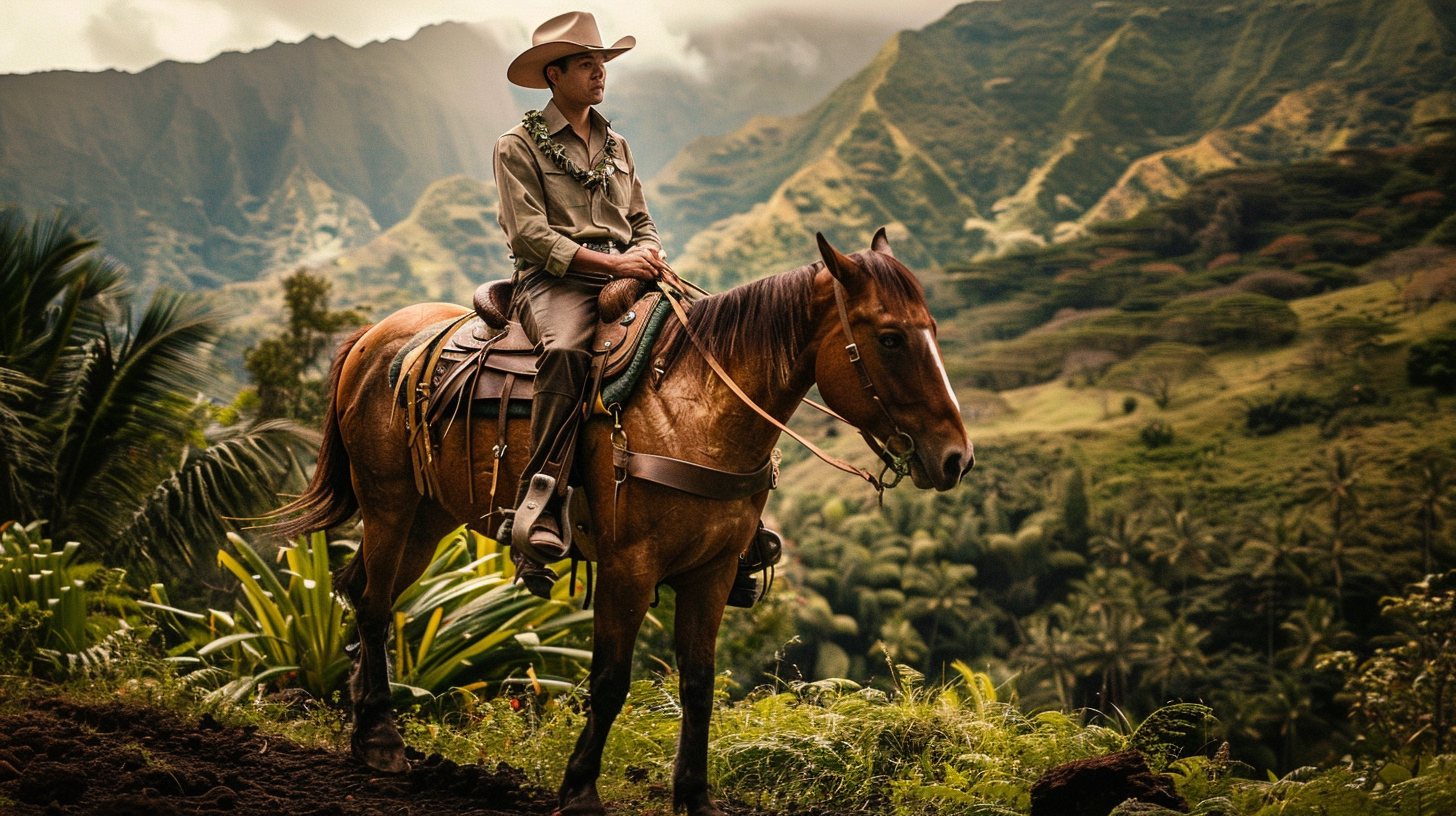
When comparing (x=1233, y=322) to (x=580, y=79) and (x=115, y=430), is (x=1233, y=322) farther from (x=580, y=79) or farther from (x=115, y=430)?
(x=580, y=79)

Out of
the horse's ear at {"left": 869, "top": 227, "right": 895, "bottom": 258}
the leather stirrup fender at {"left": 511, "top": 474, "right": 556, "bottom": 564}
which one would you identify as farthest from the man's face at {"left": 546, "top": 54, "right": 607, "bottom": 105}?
the leather stirrup fender at {"left": 511, "top": 474, "right": 556, "bottom": 564}

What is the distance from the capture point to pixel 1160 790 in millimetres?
3078

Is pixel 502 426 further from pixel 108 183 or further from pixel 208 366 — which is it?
pixel 108 183

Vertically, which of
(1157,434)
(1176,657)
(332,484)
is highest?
(332,484)

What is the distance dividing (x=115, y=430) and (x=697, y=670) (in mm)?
6727

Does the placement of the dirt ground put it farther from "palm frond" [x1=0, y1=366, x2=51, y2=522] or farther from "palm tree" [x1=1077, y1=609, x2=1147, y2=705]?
"palm tree" [x1=1077, y1=609, x2=1147, y2=705]

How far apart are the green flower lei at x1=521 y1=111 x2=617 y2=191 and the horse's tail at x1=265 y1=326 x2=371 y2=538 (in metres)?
1.53

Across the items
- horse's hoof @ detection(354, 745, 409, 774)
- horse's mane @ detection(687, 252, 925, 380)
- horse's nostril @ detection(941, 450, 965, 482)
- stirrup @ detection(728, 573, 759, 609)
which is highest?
horse's mane @ detection(687, 252, 925, 380)

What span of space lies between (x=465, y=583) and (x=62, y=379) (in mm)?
4674

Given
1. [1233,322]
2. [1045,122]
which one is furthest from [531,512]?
[1045,122]

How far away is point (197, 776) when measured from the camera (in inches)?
143

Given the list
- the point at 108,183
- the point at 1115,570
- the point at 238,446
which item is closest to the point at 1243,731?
the point at 1115,570

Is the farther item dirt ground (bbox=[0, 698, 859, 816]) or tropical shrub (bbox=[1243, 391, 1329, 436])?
tropical shrub (bbox=[1243, 391, 1329, 436])

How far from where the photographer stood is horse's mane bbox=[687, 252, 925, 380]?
10.5 feet
